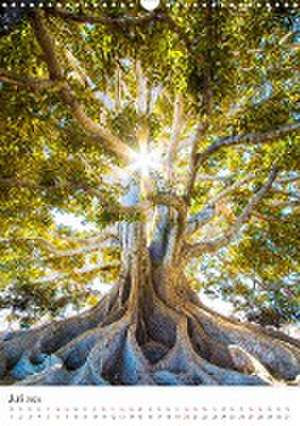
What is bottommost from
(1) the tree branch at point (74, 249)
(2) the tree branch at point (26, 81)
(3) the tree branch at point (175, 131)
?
(2) the tree branch at point (26, 81)

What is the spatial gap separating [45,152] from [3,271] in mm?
1731

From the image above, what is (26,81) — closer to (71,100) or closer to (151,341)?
(71,100)

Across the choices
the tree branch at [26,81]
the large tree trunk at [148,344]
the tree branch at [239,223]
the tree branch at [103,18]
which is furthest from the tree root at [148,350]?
the tree branch at [103,18]

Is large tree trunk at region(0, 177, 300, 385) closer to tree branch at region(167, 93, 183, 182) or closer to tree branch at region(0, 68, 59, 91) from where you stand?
tree branch at region(167, 93, 183, 182)

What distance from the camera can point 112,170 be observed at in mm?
6488

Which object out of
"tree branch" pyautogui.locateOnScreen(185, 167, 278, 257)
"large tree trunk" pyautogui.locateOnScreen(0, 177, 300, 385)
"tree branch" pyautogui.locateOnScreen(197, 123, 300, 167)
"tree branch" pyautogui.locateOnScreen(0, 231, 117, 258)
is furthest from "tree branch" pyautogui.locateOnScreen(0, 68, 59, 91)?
"tree branch" pyautogui.locateOnScreen(0, 231, 117, 258)

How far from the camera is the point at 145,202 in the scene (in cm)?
461

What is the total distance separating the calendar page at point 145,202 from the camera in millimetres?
2797

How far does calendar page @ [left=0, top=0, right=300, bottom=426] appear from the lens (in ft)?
9.18

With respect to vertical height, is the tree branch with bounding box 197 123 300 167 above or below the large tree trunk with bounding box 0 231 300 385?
above

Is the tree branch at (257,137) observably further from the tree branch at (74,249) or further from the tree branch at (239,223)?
the tree branch at (74,249)

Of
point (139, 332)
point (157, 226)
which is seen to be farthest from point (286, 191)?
point (139, 332)

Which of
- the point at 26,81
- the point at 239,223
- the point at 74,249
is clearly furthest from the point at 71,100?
the point at 74,249

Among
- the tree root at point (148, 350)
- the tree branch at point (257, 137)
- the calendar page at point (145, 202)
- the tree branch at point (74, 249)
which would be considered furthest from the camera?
the tree branch at point (74, 249)
